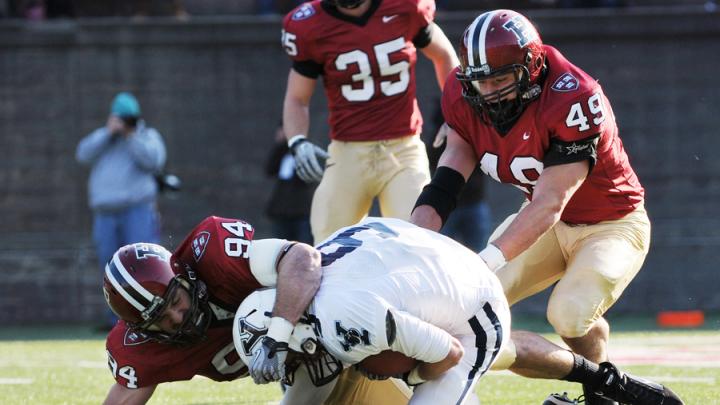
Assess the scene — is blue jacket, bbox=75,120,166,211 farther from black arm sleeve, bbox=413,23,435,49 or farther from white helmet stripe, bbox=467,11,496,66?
white helmet stripe, bbox=467,11,496,66

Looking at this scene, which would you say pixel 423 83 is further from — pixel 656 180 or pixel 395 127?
pixel 395 127

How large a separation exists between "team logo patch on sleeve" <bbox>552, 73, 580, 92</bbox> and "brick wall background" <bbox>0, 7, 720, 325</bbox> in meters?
5.83

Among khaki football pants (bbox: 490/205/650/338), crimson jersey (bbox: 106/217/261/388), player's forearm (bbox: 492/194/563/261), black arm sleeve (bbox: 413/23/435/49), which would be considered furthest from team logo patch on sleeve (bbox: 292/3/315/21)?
player's forearm (bbox: 492/194/563/261)

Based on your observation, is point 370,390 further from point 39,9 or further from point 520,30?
point 39,9

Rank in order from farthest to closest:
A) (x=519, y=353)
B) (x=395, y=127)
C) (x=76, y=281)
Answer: (x=76, y=281), (x=395, y=127), (x=519, y=353)

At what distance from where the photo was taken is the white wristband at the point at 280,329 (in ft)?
13.4

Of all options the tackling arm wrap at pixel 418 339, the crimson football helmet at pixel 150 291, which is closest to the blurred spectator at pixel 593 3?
the crimson football helmet at pixel 150 291

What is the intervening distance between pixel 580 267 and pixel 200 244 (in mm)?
1464

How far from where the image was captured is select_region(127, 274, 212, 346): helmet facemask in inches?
168

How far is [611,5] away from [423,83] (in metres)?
1.95

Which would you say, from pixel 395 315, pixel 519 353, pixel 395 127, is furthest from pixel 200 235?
pixel 395 127

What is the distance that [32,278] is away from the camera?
10.5m

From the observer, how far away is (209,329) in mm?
4551

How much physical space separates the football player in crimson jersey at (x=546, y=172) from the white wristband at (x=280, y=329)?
874mm
